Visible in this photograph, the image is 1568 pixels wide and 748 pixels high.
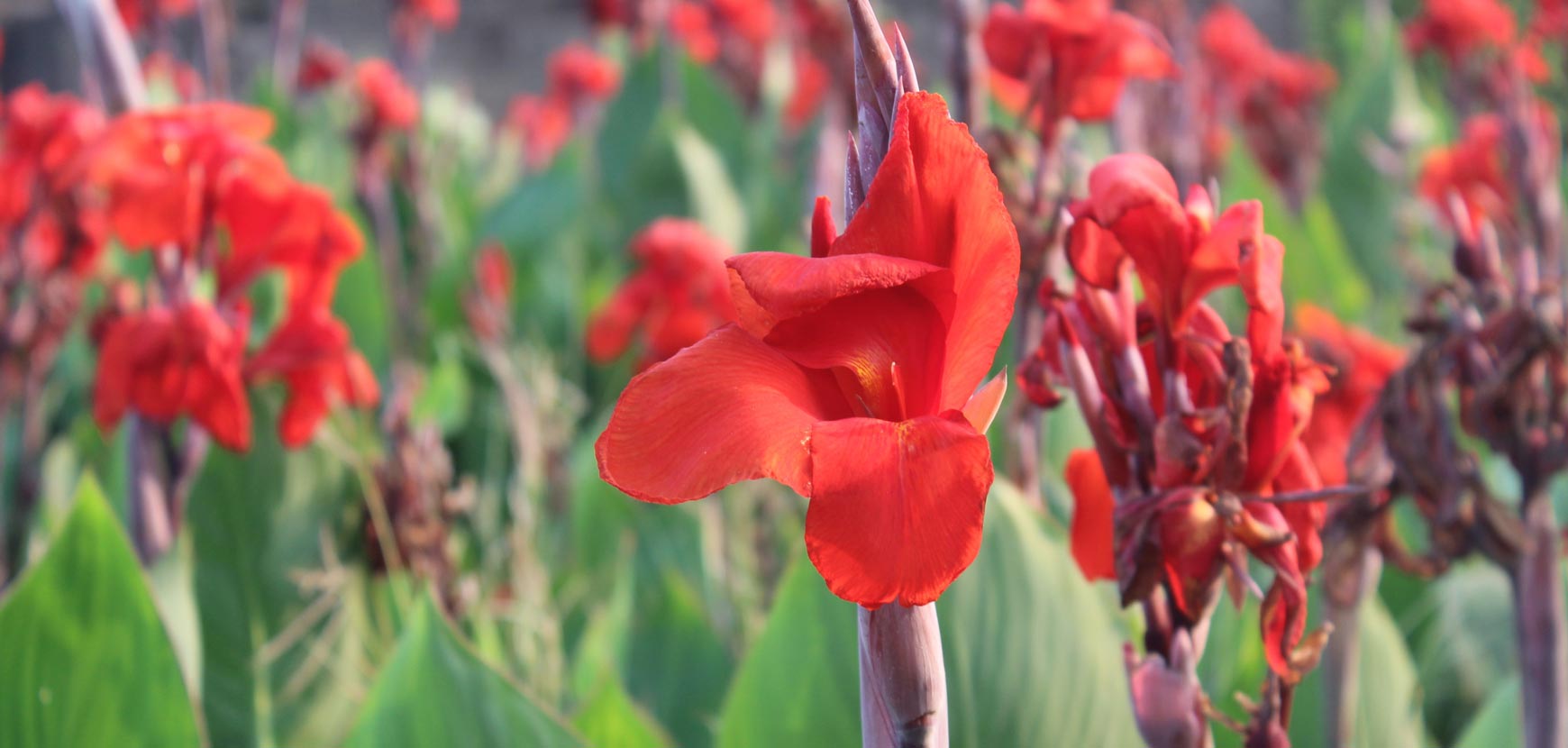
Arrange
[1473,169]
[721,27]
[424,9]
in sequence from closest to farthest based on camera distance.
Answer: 1. [1473,169]
2. [424,9]
3. [721,27]

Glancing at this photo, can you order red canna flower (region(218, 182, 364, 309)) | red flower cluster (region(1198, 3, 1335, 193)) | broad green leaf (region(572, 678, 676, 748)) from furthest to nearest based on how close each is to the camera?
1. red flower cluster (region(1198, 3, 1335, 193))
2. red canna flower (region(218, 182, 364, 309))
3. broad green leaf (region(572, 678, 676, 748))

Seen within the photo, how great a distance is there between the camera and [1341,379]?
3.18 ft

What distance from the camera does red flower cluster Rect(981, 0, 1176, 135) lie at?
851 millimetres

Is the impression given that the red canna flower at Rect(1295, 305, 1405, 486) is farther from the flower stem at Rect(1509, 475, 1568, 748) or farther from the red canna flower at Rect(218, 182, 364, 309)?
the red canna flower at Rect(218, 182, 364, 309)

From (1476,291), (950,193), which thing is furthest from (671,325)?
(950,193)

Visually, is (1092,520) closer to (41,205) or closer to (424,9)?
(41,205)

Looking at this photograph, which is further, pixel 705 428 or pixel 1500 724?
pixel 1500 724

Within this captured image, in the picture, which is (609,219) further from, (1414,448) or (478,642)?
(1414,448)

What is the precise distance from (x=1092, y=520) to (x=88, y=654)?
0.63 m

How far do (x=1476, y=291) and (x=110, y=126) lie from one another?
0.89 m

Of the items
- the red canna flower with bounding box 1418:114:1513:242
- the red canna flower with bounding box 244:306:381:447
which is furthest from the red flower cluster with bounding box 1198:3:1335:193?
the red canna flower with bounding box 244:306:381:447

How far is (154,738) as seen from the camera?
2.47 feet

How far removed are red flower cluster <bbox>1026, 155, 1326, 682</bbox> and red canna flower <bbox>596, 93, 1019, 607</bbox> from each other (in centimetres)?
11

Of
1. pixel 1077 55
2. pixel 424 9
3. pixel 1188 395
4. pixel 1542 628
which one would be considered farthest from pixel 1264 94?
pixel 1188 395
